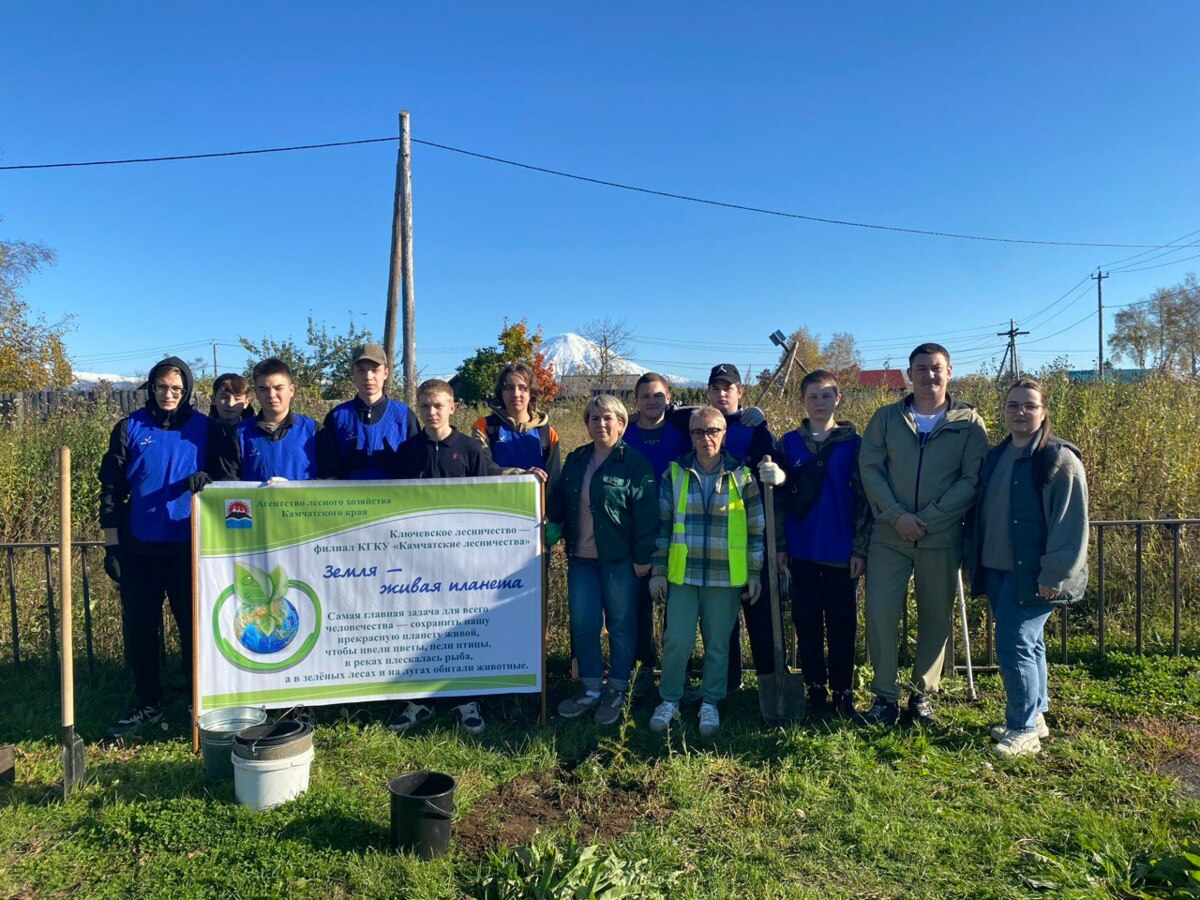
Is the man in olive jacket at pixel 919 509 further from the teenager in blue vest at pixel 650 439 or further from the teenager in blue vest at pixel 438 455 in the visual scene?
the teenager in blue vest at pixel 438 455

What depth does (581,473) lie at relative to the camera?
4.92 metres

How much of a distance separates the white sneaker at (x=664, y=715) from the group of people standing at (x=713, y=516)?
0.05ft

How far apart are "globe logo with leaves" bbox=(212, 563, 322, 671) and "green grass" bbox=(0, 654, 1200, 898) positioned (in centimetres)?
57

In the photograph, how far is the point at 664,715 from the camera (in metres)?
4.64

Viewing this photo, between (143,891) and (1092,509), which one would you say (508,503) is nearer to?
(143,891)

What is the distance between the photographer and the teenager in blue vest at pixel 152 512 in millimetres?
4539

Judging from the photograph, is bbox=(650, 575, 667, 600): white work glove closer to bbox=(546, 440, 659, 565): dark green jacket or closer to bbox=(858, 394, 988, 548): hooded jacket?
bbox=(546, 440, 659, 565): dark green jacket

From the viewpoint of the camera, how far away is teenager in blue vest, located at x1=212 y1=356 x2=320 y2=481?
4.62 metres

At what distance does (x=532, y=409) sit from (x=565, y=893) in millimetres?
3173

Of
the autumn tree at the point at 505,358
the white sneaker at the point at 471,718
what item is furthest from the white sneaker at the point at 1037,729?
the autumn tree at the point at 505,358

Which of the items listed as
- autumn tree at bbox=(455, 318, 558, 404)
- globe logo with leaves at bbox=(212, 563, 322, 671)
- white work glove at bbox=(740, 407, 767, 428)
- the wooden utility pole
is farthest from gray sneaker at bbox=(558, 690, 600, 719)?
autumn tree at bbox=(455, 318, 558, 404)

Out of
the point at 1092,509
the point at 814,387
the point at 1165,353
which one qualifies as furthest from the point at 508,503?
the point at 1165,353

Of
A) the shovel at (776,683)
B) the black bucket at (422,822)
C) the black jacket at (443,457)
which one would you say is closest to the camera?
the black bucket at (422,822)

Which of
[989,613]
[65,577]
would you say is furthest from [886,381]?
[65,577]
